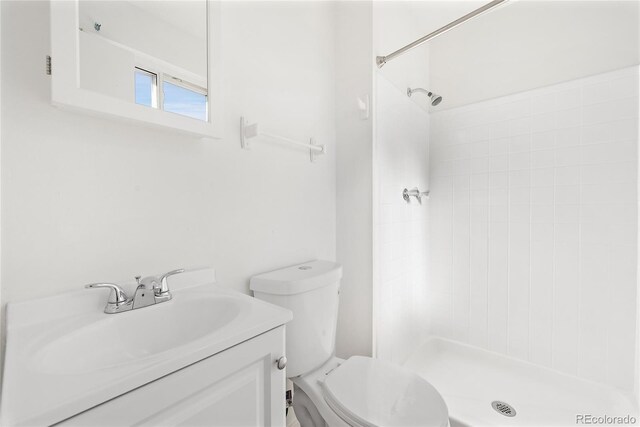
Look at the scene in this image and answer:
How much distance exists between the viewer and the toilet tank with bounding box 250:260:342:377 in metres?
1.10

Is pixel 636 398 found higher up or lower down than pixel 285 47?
lower down

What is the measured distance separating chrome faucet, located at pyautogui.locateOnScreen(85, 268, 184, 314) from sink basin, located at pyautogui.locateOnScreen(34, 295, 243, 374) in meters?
0.02

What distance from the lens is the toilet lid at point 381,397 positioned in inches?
35.8

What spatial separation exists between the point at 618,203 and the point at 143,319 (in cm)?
219

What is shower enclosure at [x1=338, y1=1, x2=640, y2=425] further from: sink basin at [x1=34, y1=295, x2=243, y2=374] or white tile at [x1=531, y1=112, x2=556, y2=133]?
sink basin at [x1=34, y1=295, x2=243, y2=374]

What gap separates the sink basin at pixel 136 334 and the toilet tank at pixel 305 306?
0.88 ft

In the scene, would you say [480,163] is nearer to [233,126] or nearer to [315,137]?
[315,137]

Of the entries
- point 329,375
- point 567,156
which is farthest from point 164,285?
point 567,156

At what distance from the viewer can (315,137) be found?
1517 millimetres

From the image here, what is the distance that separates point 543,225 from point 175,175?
198cm

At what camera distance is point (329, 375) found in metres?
1.11

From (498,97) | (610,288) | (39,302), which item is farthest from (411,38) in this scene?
(39,302)

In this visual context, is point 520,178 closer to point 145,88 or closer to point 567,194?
point 567,194

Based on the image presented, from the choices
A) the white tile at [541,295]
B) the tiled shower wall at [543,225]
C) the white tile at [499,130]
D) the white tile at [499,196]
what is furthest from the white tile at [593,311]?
the white tile at [499,130]
